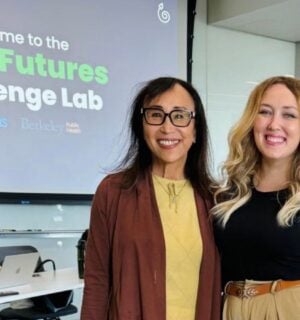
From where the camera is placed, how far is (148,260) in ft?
5.02

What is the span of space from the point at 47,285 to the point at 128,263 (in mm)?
1332

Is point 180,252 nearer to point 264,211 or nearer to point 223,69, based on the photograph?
point 264,211

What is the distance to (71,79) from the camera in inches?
164

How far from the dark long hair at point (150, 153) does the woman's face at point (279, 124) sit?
0.20m

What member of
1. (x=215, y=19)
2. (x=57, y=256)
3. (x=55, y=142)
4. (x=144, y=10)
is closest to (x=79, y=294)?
(x=57, y=256)

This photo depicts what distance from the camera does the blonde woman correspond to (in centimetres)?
159

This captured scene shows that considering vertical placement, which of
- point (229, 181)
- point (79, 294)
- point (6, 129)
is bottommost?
point (79, 294)

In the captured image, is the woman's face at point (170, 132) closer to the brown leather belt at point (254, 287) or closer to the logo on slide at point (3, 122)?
the brown leather belt at point (254, 287)

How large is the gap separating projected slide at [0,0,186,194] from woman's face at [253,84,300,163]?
2116mm

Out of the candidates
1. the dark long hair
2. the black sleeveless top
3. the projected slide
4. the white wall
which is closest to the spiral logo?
the projected slide

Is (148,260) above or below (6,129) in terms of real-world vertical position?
below

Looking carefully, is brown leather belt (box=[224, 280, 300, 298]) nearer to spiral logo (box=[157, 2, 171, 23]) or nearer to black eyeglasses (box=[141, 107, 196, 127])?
black eyeglasses (box=[141, 107, 196, 127])

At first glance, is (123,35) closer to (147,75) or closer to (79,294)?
(147,75)

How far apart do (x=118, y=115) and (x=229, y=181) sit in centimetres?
269
